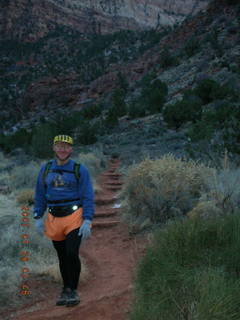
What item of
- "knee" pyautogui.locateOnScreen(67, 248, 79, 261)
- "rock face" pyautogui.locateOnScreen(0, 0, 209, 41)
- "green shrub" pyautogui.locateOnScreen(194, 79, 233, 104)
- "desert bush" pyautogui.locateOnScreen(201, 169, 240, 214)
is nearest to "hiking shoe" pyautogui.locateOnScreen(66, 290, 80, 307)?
"knee" pyautogui.locateOnScreen(67, 248, 79, 261)

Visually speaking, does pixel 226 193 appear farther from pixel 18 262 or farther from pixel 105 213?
pixel 105 213

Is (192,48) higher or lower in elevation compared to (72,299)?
higher

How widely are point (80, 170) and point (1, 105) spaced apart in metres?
63.3

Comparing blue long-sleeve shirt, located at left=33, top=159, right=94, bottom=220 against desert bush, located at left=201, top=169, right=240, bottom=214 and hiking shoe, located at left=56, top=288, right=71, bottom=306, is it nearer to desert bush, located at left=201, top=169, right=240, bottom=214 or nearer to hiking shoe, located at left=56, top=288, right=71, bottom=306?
hiking shoe, located at left=56, top=288, right=71, bottom=306

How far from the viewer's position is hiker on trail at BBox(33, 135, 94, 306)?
12.6 feet

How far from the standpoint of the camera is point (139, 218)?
6.94m

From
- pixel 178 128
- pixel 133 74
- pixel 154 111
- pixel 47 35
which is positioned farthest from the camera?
pixel 47 35

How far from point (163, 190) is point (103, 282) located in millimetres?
2476

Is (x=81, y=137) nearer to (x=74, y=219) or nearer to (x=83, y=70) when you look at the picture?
(x=74, y=219)

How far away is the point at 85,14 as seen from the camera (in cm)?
10012

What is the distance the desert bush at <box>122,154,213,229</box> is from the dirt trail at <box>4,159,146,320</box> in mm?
561

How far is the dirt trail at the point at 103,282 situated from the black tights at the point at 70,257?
275mm

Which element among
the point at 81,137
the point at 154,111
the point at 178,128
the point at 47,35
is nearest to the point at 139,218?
the point at 178,128

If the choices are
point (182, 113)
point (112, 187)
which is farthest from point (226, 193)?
point (182, 113)
